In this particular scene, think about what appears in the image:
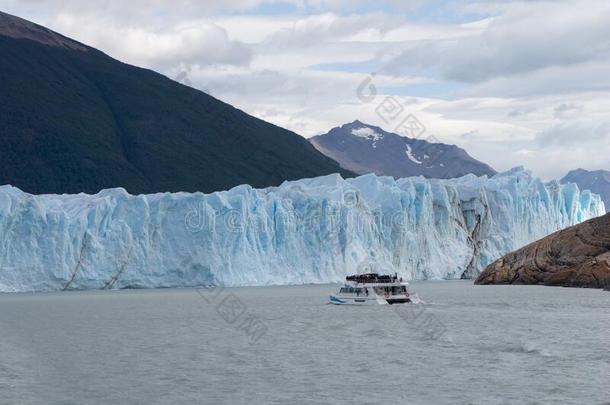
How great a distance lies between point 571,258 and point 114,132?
106120mm

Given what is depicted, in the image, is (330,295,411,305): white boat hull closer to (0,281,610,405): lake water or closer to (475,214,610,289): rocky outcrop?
(0,281,610,405): lake water

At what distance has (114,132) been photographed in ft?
519

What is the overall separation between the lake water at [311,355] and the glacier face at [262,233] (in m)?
13.4

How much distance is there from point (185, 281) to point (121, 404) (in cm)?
4691

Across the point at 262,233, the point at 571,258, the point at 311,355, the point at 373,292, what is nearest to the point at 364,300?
the point at 373,292

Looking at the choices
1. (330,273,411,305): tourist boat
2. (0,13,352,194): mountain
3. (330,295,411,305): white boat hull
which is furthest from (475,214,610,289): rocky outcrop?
(0,13,352,194): mountain

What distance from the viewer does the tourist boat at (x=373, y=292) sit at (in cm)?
5403

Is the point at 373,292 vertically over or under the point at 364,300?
over

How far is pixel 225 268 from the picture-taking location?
68312 millimetres

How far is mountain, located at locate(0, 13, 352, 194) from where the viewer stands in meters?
140

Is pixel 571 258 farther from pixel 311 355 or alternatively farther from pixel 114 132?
pixel 114 132

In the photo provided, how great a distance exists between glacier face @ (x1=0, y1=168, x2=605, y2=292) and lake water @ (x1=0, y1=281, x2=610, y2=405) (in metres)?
13.4

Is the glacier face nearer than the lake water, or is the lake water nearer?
the lake water

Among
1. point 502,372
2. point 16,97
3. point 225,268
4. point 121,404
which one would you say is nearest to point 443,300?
point 225,268
